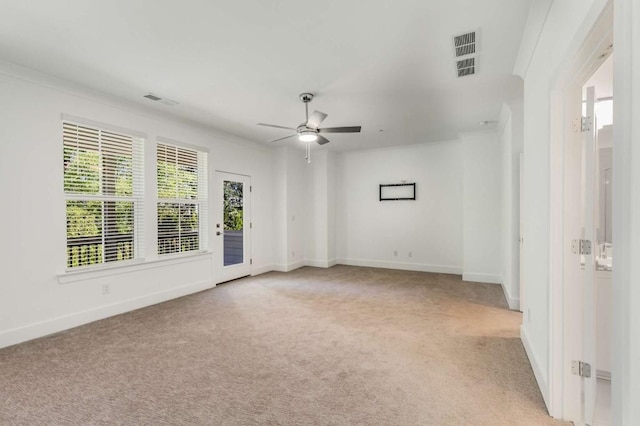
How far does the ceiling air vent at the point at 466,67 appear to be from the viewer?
3.03 m

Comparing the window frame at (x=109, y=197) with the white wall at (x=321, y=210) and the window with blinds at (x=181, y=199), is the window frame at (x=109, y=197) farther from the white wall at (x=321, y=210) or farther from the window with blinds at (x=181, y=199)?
the white wall at (x=321, y=210)

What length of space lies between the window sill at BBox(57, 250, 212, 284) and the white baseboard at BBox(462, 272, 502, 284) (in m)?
4.72

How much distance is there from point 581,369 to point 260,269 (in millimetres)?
5496

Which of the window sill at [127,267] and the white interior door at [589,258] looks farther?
the window sill at [127,267]

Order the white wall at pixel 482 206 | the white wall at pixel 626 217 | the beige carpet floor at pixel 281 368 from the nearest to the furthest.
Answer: the white wall at pixel 626 217
the beige carpet floor at pixel 281 368
the white wall at pixel 482 206

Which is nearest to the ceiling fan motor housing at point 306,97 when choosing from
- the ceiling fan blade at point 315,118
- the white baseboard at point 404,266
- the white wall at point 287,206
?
the ceiling fan blade at point 315,118

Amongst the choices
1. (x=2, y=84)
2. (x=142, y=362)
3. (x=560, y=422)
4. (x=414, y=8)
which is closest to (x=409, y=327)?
(x=560, y=422)

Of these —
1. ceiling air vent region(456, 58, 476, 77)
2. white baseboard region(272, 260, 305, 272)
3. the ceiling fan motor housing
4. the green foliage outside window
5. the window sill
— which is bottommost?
white baseboard region(272, 260, 305, 272)

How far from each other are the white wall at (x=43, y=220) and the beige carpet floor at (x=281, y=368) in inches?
10.3

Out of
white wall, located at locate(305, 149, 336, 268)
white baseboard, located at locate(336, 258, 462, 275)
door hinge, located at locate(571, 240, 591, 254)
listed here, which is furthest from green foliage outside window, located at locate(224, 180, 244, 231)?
door hinge, located at locate(571, 240, 591, 254)

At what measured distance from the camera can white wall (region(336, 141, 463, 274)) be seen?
6.50 meters

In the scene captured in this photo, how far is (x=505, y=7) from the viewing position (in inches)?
88.3

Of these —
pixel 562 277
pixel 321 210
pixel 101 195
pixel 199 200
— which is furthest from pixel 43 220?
pixel 321 210

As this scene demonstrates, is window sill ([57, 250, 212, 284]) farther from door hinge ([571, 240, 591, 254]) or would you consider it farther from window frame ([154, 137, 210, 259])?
door hinge ([571, 240, 591, 254])
